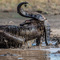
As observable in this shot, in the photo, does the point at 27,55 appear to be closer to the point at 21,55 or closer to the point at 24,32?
the point at 21,55

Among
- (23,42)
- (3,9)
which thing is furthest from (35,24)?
(3,9)

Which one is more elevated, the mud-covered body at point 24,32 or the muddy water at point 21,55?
the mud-covered body at point 24,32

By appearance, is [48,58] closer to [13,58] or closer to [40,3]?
[13,58]

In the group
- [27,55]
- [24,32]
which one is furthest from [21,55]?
[24,32]

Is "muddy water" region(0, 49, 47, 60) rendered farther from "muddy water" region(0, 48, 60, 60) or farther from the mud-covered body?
the mud-covered body

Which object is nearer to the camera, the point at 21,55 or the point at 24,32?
the point at 21,55

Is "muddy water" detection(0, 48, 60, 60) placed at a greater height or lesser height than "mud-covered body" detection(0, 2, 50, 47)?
lesser

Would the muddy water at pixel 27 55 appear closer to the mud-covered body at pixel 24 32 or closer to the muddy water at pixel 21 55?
the muddy water at pixel 21 55

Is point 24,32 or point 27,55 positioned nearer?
point 27,55

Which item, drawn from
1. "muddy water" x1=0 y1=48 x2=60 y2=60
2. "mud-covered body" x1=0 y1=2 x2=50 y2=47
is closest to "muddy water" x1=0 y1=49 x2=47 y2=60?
"muddy water" x1=0 y1=48 x2=60 y2=60

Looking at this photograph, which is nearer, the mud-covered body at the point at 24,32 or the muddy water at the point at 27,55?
the muddy water at the point at 27,55

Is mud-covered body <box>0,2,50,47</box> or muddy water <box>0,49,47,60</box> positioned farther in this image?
mud-covered body <box>0,2,50,47</box>

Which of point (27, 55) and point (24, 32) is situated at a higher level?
point (24, 32)

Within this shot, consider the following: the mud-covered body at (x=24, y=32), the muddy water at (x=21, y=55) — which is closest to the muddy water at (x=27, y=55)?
the muddy water at (x=21, y=55)
